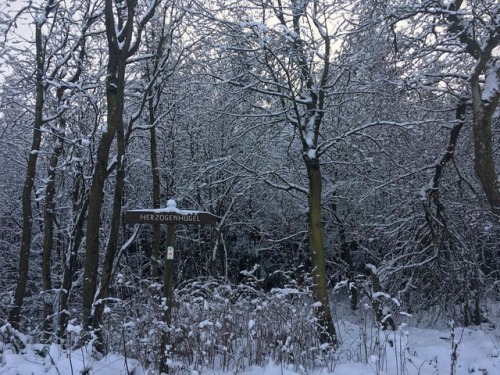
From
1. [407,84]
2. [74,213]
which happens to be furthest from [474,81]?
[74,213]

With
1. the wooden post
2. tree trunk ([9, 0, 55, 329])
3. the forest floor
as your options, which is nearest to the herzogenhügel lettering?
the wooden post

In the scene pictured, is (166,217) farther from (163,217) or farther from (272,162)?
(272,162)

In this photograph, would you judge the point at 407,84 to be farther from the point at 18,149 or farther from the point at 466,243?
the point at 18,149

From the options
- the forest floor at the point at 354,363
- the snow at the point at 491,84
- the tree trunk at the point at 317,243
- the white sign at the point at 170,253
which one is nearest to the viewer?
the forest floor at the point at 354,363

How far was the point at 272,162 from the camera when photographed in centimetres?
1373

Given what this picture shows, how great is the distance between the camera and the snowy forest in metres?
6.32

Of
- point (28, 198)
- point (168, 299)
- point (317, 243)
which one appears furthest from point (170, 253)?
Answer: point (28, 198)

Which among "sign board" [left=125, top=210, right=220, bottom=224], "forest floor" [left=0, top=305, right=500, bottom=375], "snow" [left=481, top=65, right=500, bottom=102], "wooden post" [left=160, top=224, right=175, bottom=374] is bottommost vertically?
"forest floor" [left=0, top=305, right=500, bottom=375]

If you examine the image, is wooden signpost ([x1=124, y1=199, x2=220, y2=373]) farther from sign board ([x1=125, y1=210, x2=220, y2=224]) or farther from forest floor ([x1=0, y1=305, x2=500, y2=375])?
forest floor ([x1=0, y1=305, x2=500, y2=375])

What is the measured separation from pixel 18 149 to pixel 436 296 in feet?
42.9

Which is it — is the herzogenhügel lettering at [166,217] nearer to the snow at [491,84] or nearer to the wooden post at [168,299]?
the wooden post at [168,299]

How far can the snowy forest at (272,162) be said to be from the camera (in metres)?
6.32

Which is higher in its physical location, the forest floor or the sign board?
the sign board

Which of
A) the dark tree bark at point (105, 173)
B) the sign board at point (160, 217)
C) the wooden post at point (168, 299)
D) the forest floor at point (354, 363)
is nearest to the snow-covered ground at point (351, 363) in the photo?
the forest floor at point (354, 363)
